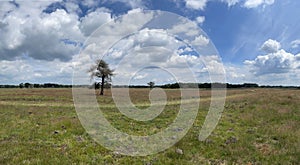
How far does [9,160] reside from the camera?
33.3 ft

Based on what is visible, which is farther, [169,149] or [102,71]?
[102,71]

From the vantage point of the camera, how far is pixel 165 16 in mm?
17953

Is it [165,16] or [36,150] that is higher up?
[165,16]

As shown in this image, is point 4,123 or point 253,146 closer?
point 253,146

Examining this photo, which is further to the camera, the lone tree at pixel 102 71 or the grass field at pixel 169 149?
the lone tree at pixel 102 71

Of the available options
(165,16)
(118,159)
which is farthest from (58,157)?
(165,16)

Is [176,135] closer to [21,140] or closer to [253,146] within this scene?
[253,146]

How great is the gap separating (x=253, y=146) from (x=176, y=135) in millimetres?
4396

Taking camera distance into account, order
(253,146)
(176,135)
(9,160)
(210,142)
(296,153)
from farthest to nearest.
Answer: (176,135) → (210,142) → (253,146) → (296,153) → (9,160)

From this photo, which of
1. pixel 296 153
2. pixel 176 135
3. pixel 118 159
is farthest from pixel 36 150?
pixel 296 153

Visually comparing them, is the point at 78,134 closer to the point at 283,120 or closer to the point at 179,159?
the point at 179,159

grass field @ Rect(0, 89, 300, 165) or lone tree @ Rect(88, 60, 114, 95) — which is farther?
lone tree @ Rect(88, 60, 114, 95)

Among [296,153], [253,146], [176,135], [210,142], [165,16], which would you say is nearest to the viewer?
[296,153]

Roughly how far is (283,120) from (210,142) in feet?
29.8
